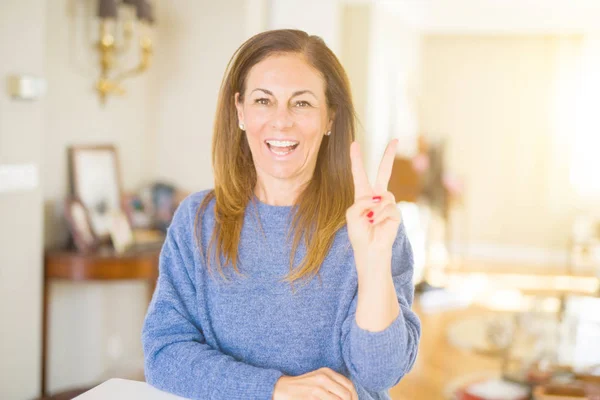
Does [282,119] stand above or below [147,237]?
above

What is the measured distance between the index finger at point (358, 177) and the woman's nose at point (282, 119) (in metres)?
0.15

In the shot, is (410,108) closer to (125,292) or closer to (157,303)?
(125,292)

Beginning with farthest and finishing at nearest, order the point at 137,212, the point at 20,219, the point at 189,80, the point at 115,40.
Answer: the point at 189,80, the point at 137,212, the point at 115,40, the point at 20,219

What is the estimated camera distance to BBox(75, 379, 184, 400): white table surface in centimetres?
113

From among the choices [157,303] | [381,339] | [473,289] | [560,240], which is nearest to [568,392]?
[381,339]

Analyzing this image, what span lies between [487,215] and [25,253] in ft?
19.8

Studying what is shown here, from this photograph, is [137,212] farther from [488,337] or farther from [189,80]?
[488,337]

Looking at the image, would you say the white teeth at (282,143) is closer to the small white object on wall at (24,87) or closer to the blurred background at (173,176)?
the blurred background at (173,176)

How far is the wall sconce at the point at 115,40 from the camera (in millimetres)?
3145

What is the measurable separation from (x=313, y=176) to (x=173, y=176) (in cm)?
256

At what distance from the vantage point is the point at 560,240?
7.54 m

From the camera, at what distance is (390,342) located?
1.17 m

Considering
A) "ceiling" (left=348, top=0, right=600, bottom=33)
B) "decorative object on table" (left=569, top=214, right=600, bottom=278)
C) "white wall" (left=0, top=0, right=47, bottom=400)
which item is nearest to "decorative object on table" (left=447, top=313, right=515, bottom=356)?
"white wall" (left=0, top=0, right=47, bottom=400)

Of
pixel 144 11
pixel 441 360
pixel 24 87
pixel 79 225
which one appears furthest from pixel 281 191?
pixel 441 360
